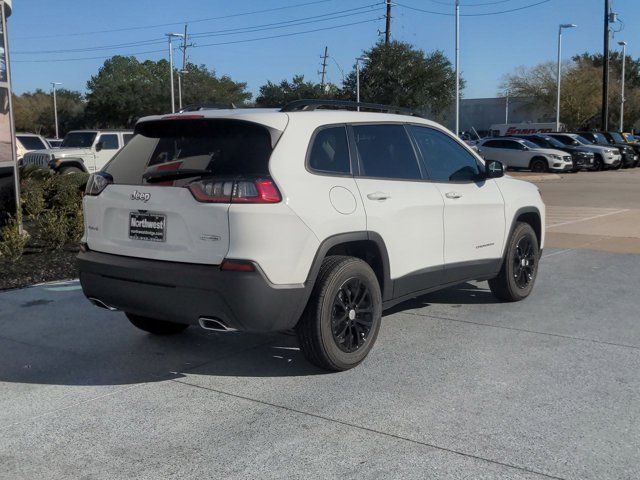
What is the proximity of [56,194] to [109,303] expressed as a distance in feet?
23.1

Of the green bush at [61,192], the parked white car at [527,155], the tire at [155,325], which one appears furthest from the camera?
the parked white car at [527,155]

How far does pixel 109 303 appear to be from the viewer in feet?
16.5

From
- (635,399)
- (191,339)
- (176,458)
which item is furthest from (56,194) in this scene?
(635,399)

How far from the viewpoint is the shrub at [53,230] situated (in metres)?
9.36

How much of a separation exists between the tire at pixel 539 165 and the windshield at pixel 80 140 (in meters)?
19.7

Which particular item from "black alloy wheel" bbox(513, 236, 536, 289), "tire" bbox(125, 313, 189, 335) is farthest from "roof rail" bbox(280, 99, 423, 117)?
"tire" bbox(125, 313, 189, 335)

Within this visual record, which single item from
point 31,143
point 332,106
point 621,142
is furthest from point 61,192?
point 621,142

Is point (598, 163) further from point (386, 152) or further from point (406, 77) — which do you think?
point (386, 152)

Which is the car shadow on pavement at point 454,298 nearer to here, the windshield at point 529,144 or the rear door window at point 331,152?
the rear door window at point 331,152

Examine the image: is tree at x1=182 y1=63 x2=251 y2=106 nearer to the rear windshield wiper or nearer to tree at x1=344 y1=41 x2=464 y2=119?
tree at x1=344 y1=41 x2=464 y2=119

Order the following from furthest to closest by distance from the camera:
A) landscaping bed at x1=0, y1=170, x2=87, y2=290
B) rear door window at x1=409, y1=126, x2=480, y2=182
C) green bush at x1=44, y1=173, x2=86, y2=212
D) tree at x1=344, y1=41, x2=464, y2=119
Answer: tree at x1=344, y1=41, x2=464, y2=119 < green bush at x1=44, y1=173, x2=86, y2=212 < landscaping bed at x1=0, y1=170, x2=87, y2=290 < rear door window at x1=409, y1=126, x2=480, y2=182

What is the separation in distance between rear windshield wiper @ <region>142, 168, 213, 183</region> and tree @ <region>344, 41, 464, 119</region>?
40.6 meters

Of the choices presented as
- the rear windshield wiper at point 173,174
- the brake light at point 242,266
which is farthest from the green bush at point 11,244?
the brake light at point 242,266

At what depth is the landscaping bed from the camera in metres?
8.29
